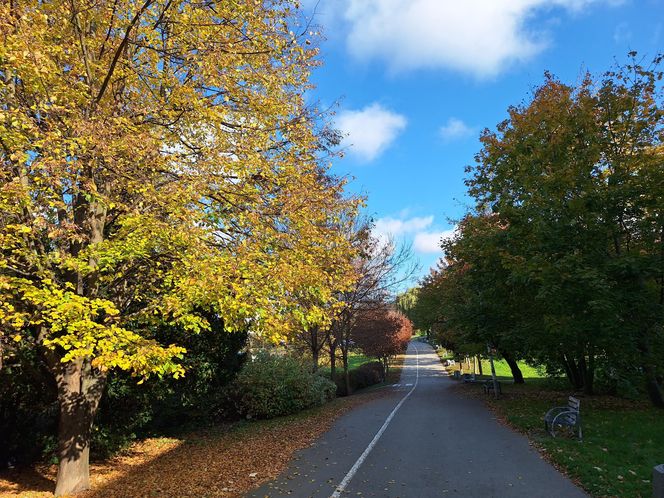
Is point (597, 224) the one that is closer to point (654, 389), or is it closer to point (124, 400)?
point (654, 389)

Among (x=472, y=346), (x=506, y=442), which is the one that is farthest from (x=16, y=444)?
(x=472, y=346)

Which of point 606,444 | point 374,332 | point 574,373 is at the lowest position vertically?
point 606,444

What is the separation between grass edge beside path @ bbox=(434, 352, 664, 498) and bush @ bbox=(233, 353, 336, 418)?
6.70 metres

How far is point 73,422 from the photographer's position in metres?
7.56

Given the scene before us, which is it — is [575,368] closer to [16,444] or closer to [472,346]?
[472,346]

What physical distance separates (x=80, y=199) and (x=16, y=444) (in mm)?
5665

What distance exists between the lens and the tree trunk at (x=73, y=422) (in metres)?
7.39

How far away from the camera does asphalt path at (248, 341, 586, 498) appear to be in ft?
22.0

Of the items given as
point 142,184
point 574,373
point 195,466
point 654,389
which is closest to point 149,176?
point 142,184

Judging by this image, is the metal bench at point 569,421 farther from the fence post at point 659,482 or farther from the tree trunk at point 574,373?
the tree trunk at point 574,373

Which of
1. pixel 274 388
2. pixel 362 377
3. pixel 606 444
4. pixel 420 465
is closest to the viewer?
pixel 420 465

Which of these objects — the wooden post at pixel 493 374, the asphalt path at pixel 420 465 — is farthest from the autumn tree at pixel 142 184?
the wooden post at pixel 493 374

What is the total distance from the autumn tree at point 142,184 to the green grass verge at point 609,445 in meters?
5.04

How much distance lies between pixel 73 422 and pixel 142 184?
430cm
